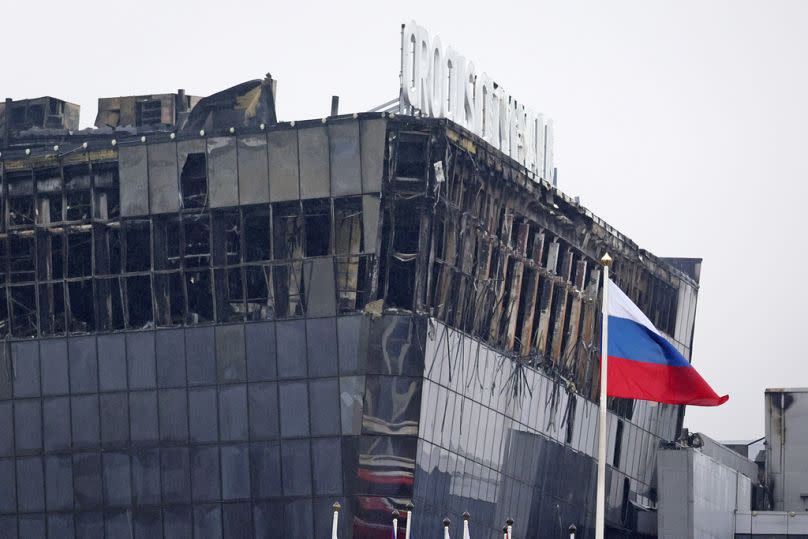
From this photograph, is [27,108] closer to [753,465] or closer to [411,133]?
[411,133]

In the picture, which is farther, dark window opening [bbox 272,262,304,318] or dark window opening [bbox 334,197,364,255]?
dark window opening [bbox 272,262,304,318]

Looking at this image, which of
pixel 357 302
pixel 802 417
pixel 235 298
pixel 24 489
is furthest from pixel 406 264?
pixel 802 417

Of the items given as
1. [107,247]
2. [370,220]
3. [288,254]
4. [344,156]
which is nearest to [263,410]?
[288,254]

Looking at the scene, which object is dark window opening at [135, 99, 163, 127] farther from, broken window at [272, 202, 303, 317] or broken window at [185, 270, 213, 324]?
broken window at [272, 202, 303, 317]

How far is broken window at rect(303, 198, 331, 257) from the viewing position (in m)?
79.9

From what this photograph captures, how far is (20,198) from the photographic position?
85.6 metres

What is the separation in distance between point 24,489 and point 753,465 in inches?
2357

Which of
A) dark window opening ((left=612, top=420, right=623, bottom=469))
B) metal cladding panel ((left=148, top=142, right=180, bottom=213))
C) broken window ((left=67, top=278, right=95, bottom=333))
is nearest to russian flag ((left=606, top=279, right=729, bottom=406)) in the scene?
metal cladding panel ((left=148, top=142, right=180, bottom=213))

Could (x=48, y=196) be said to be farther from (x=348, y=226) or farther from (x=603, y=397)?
(x=603, y=397)

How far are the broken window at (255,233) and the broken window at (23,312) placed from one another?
10.8 meters

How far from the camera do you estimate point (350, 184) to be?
79.3m

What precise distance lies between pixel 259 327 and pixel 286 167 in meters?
6.96

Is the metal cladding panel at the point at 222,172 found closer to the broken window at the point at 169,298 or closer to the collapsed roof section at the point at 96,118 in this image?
the broken window at the point at 169,298

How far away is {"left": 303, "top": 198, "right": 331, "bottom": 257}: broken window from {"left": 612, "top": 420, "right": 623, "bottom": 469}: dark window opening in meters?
33.6
